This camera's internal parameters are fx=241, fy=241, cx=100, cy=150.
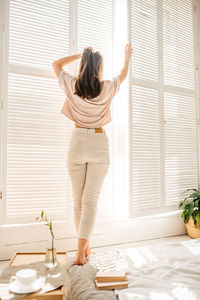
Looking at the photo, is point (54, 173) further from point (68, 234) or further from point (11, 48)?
point (11, 48)

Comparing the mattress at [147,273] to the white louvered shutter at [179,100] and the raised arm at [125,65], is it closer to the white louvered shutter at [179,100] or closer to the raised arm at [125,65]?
the white louvered shutter at [179,100]

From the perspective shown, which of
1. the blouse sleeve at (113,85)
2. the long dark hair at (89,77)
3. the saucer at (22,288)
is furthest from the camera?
the blouse sleeve at (113,85)

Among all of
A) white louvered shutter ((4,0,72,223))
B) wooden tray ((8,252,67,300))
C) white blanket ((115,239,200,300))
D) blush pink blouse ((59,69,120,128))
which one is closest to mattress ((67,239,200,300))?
white blanket ((115,239,200,300))

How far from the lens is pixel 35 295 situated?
99cm

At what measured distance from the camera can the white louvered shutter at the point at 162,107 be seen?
2254 millimetres

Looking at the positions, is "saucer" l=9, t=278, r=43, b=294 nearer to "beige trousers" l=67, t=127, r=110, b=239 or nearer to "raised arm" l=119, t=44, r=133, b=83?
"beige trousers" l=67, t=127, r=110, b=239

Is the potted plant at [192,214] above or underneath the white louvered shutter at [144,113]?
underneath

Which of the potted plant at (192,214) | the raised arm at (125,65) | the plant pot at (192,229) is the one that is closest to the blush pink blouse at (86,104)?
the raised arm at (125,65)

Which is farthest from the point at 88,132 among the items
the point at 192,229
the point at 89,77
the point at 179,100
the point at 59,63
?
the point at 192,229

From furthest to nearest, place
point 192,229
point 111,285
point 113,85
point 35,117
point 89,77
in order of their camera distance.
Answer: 1. point 192,229
2. point 35,117
3. point 113,85
4. point 89,77
5. point 111,285

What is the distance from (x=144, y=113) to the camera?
2.30 m

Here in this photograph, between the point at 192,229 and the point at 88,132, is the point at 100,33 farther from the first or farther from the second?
the point at 192,229

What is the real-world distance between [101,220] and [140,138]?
2.74 feet

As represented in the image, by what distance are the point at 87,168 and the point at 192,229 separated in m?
1.41
